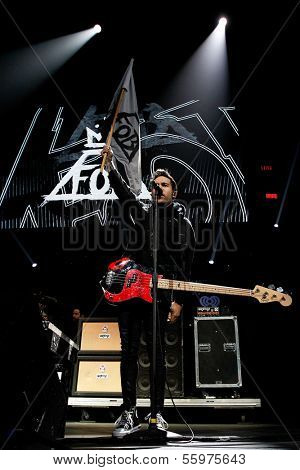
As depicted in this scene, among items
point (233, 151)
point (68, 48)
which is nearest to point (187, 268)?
point (233, 151)

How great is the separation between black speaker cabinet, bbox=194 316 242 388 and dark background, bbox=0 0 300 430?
77cm

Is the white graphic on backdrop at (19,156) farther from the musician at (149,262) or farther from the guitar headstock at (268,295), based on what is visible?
the guitar headstock at (268,295)

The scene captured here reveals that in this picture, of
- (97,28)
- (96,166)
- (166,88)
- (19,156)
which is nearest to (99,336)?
(96,166)

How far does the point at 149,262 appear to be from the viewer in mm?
4023

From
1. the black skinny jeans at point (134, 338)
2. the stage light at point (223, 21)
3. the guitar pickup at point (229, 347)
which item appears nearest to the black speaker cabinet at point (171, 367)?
the guitar pickup at point (229, 347)

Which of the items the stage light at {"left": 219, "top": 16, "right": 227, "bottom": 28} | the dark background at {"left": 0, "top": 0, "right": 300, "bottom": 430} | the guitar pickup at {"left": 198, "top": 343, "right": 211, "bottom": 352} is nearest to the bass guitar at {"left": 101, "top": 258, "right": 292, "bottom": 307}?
the guitar pickup at {"left": 198, "top": 343, "right": 211, "bottom": 352}

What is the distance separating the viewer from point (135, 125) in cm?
405

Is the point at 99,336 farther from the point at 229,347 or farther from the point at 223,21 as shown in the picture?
the point at 223,21

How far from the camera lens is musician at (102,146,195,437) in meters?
3.78

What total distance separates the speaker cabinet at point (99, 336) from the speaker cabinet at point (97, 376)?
0.31ft

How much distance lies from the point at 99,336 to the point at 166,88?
3843 mm

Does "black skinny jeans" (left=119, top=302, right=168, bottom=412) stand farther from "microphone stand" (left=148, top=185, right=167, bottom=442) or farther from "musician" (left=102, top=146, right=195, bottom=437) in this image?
"microphone stand" (left=148, top=185, right=167, bottom=442)

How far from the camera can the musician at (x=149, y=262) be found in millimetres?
3781
